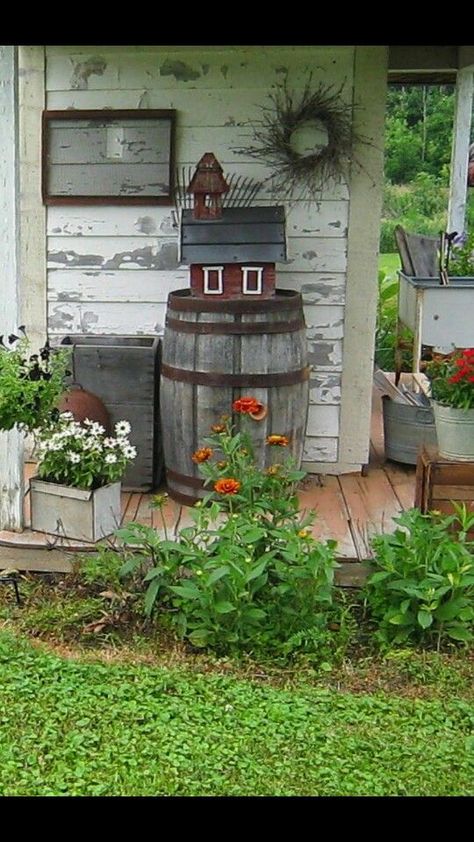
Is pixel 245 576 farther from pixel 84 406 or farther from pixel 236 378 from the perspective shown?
pixel 84 406

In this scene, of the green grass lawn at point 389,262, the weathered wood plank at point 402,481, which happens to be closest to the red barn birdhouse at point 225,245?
the weathered wood plank at point 402,481

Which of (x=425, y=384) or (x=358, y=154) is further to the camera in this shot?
(x=425, y=384)

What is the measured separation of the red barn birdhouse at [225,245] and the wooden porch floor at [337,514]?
3.30ft

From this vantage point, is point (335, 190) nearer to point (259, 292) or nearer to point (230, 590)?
point (259, 292)

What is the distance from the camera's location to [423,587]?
3.35 meters

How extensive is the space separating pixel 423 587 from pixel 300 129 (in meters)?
2.47

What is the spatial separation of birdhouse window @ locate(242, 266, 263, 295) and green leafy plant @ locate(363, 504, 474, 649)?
1395 mm

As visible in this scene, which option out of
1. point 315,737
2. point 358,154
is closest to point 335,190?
point 358,154

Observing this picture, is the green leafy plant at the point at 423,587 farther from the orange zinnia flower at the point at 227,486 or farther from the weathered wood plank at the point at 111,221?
the weathered wood plank at the point at 111,221

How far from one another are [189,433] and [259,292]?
71cm

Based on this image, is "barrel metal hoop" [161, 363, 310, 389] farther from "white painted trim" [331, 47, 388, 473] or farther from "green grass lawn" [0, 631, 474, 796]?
"green grass lawn" [0, 631, 474, 796]

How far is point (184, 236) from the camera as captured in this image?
4.46 m

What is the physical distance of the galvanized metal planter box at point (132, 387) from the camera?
4.70 meters

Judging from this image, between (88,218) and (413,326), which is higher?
(88,218)
